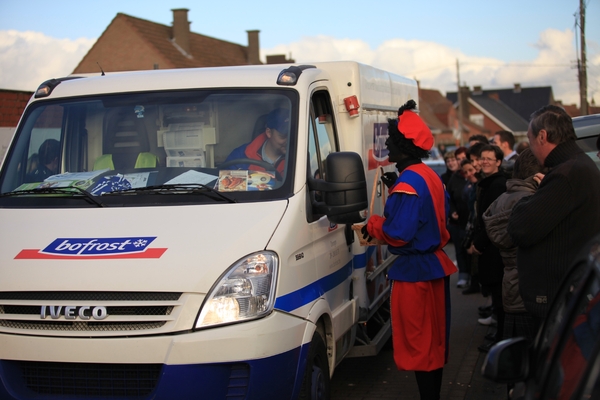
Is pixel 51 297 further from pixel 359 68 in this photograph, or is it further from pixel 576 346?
pixel 359 68

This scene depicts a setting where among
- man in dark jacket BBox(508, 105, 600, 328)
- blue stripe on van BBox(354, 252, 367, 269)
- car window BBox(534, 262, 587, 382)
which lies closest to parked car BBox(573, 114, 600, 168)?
blue stripe on van BBox(354, 252, 367, 269)

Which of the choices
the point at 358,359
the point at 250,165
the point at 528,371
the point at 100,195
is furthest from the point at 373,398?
the point at 528,371

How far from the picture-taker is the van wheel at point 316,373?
4.16 metres

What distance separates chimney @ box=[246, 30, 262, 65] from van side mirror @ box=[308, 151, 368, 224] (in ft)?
142

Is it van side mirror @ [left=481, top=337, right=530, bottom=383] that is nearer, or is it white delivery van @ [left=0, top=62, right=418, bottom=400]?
van side mirror @ [left=481, top=337, right=530, bottom=383]

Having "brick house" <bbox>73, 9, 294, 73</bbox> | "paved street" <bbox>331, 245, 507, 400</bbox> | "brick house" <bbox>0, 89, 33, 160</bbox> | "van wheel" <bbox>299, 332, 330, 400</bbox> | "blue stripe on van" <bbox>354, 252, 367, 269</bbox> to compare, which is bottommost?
"paved street" <bbox>331, 245, 507, 400</bbox>

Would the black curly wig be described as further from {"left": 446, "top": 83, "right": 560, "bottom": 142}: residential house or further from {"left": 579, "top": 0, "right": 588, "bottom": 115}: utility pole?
{"left": 446, "top": 83, "right": 560, "bottom": 142}: residential house

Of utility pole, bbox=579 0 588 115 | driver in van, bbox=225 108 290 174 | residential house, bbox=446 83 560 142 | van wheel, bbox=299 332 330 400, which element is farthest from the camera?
residential house, bbox=446 83 560 142

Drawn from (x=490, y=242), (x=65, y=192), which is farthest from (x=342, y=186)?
(x=490, y=242)

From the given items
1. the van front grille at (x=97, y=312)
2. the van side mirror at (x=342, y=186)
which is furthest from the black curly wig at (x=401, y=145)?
the van front grille at (x=97, y=312)

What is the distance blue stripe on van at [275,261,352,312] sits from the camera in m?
3.93

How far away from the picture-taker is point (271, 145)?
462 centimetres

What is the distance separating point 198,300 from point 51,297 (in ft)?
2.53

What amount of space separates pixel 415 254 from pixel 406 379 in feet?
6.49
